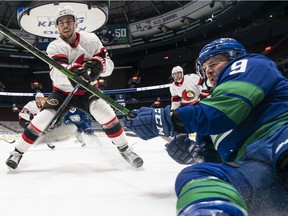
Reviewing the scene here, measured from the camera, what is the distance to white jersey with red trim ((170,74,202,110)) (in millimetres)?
4484

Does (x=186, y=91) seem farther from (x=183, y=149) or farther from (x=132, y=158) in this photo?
(x=183, y=149)

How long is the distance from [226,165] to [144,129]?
38 cm

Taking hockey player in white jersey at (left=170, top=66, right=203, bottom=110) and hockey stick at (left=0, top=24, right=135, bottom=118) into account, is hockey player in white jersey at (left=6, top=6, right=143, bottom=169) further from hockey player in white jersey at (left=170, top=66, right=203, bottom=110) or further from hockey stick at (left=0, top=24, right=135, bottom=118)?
hockey player in white jersey at (left=170, top=66, right=203, bottom=110)

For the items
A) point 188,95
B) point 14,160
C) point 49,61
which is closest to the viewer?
point 49,61

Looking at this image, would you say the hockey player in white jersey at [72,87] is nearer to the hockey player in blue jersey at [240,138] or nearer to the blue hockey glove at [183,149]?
the blue hockey glove at [183,149]

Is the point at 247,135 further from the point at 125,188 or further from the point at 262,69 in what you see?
the point at 125,188

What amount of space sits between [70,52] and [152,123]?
1.47m

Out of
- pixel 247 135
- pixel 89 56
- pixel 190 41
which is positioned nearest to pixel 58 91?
pixel 89 56

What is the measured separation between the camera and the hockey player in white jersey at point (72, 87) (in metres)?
1.97

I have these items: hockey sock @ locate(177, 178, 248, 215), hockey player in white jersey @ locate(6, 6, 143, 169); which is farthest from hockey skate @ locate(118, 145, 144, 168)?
hockey sock @ locate(177, 178, 248, 215)

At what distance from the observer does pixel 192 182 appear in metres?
0.58

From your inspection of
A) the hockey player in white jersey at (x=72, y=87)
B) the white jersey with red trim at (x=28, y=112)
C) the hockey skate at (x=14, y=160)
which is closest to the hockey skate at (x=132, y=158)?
the hockey player in white jersey at (x=72, y=87)

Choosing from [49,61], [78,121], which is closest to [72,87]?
[49,61]

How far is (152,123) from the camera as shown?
0.95 m
